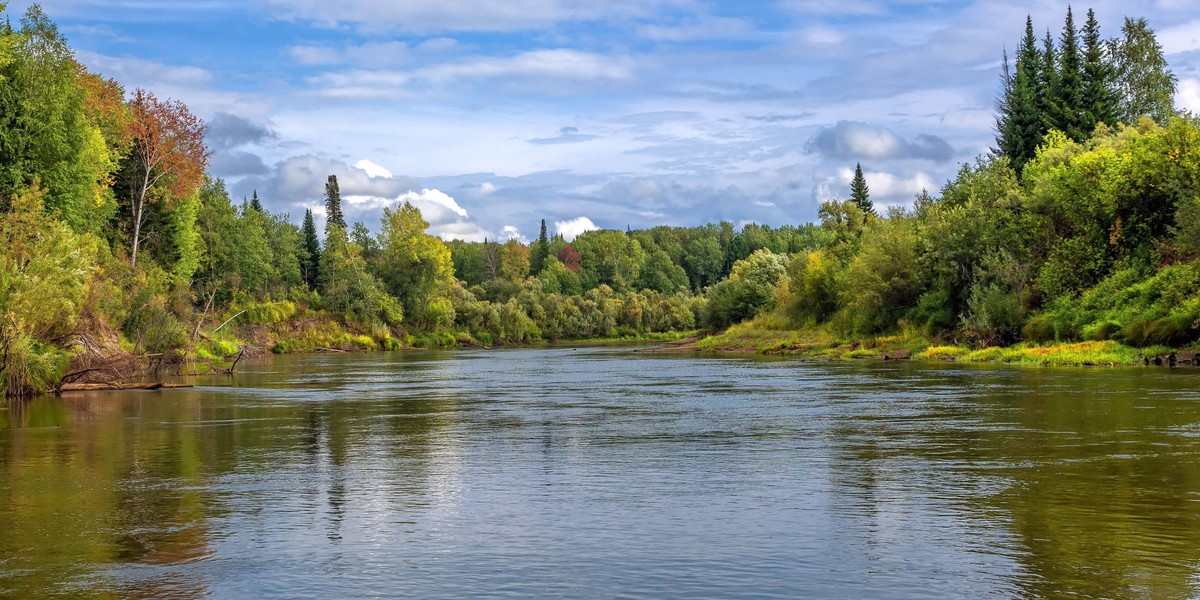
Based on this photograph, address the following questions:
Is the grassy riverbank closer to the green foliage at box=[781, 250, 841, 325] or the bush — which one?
the green foliage at box=[781, 250, 841, 325]

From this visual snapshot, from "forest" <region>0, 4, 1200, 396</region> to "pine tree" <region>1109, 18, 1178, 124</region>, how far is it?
0.60 ft

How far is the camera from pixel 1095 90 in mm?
86562

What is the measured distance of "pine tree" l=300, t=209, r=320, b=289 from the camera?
150 m

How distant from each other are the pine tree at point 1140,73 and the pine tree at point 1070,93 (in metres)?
7.66

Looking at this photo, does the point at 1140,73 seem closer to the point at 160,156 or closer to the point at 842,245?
the point at 842,245

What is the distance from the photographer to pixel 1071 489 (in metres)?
17.4

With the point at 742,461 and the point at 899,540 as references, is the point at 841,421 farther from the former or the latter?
the point at 899,540

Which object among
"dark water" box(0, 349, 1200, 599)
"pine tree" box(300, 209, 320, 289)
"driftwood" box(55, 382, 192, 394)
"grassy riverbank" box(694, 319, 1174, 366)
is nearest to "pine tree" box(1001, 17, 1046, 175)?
"grassy riverbank" box(694, 319, 1174, 366)

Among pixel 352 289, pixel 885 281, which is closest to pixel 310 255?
pixel 352 289

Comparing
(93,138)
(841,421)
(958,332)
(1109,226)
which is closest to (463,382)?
(93,138)

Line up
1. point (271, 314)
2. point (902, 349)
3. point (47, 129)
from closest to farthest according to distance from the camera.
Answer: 1. point (47, 129)
2. point (902, 349)
3. point (271, 314)

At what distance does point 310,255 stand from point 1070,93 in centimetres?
10383

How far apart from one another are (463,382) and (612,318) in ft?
349

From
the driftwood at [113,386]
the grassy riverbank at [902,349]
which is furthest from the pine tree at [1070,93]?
the driftwood at [113,386]
